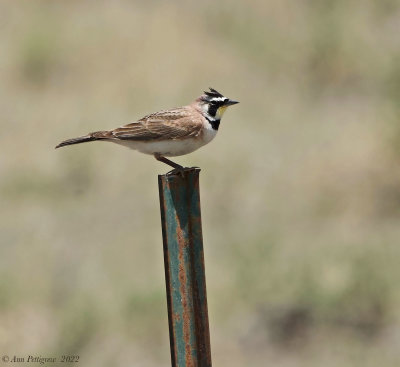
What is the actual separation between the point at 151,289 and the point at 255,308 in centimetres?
113

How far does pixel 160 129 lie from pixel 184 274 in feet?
6.28

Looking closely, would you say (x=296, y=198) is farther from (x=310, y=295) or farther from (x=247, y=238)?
(x=310, y=295)

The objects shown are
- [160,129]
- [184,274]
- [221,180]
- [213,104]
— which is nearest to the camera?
[184,274]

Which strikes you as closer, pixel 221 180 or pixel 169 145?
pixel 169 145

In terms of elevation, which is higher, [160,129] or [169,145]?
[160,129]

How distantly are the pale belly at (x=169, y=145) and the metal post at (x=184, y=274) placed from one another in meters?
1.73

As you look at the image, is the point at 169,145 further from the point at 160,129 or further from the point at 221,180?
the point at 221,180

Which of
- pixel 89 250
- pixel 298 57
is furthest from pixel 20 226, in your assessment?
pixel 298 57

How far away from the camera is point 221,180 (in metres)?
12.9

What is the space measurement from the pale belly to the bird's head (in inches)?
9.3

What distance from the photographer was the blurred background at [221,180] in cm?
939

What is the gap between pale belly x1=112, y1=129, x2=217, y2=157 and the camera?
5.99 m

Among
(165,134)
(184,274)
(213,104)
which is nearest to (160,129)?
(165,134)

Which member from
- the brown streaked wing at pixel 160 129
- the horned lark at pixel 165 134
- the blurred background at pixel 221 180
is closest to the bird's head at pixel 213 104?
the horned lark at pixel 165 134
